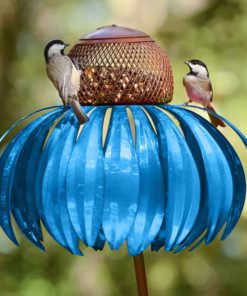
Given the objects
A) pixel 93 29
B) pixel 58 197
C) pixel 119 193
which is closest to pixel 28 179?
pixel 58 197

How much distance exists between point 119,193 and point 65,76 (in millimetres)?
415

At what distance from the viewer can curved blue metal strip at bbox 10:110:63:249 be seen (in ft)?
9.76

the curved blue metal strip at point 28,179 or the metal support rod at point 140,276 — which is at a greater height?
the curved blue metal strip at point 28,179

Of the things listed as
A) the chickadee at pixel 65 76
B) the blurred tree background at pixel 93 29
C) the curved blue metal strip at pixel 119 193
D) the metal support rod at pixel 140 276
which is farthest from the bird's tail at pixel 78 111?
the blurred tree background at pixel 93 29

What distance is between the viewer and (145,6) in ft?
20.2

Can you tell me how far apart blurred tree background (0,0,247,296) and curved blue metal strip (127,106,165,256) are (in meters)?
3.40

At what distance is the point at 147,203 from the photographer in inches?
107

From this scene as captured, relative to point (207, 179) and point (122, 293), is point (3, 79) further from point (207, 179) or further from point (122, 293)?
point (207, 179)

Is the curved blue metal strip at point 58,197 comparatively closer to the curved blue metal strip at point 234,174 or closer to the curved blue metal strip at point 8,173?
the curved blue metal strip at point 8,173

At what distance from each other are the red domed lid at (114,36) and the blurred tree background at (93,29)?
3089mm

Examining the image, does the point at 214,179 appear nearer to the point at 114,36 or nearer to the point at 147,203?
the point at 147,203

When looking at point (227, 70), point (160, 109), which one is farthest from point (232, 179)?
point (227, 70)

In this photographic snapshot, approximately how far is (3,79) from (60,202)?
12.8 feet

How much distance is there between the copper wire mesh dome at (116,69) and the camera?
295 centimetres
